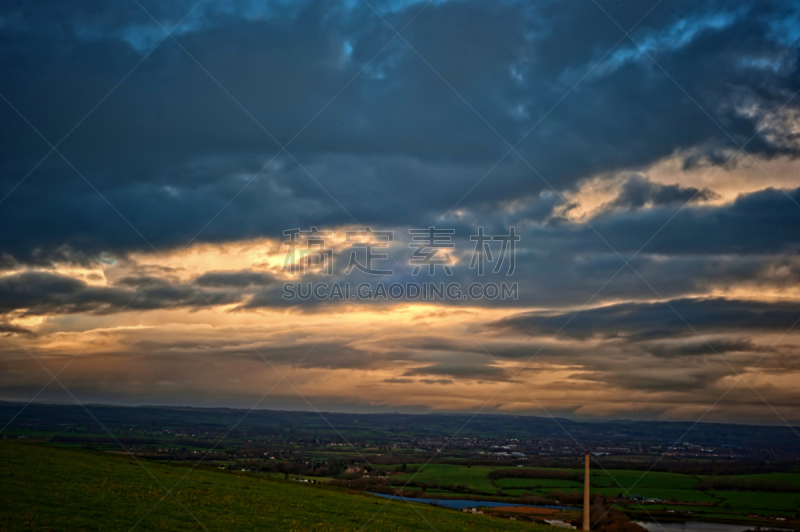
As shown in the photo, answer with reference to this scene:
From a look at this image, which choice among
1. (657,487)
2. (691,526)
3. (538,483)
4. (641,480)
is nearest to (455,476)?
(538,483)

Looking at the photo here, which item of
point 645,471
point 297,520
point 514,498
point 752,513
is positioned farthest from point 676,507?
point 297,520

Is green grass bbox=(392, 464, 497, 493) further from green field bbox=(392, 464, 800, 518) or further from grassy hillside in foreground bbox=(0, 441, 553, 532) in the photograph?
grassy hillside in foreground bbox=(0, 441, 553, 532)

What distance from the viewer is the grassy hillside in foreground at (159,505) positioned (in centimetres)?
2082

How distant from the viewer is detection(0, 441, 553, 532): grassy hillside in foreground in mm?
20819

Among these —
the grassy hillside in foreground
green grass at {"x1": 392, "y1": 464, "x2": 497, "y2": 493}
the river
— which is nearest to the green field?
green grass at {"x1": 392, "y1": 464, "x2": 497, "y2": 493}

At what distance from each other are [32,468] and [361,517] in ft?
62.2

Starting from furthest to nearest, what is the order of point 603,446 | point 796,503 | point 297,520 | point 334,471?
point 603,446, point 334,471, point 796,503, point 297,520

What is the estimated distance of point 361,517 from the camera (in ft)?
103

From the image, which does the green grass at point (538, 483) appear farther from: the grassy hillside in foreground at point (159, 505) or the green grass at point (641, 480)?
the grassy hillside in foreground at point (159, 505)

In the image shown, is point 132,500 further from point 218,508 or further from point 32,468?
point 32,468

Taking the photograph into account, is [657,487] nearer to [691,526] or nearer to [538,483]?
[538,483]

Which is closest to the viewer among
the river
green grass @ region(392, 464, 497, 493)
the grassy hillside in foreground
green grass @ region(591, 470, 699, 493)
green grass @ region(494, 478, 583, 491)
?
the grassy hillside in foreground

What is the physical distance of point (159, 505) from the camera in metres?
25.3

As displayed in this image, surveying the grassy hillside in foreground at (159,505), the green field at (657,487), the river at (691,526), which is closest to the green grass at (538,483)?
the green field at (657,487)
